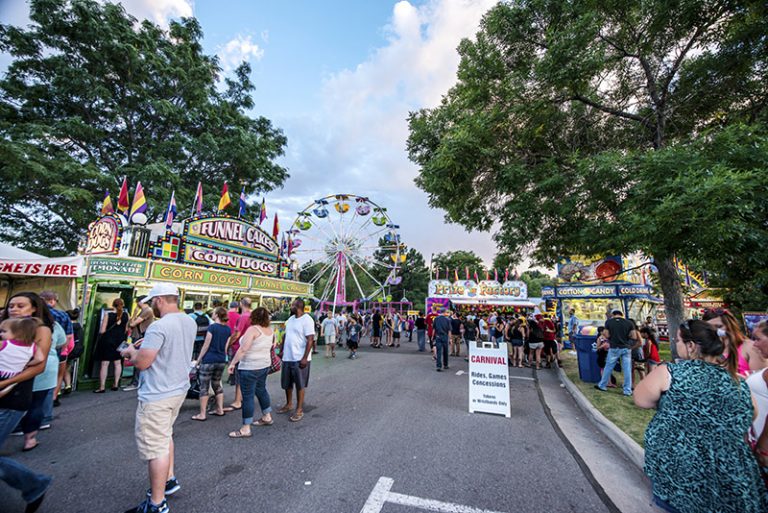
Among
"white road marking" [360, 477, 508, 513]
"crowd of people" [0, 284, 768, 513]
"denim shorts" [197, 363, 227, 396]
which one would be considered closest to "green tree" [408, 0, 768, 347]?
"crowd of people" [0, 284, 768, 513]

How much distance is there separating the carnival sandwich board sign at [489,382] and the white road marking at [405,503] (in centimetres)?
281

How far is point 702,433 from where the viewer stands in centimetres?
176

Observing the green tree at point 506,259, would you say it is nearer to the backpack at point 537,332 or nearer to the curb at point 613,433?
the backpack at point 537,332

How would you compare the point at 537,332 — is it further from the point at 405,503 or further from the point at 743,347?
the point at 405,503

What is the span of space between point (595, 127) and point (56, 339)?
1262 cm

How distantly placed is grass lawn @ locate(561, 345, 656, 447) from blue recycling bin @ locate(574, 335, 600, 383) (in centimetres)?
24

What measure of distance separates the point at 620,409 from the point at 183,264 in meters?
11.1

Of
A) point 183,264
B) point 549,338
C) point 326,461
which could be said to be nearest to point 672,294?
point 549,338

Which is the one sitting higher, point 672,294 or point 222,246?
point 222,246

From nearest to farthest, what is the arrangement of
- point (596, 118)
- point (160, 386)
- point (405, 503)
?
point (160, 386) < point (405, 503) < point (596, 118)

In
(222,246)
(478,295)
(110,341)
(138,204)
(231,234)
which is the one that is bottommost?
(110,341)

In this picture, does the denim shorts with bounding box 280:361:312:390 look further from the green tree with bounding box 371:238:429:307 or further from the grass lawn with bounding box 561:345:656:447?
the green tree with bounding box 371:238:429:307

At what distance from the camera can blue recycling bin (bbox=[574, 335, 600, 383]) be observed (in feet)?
24.6

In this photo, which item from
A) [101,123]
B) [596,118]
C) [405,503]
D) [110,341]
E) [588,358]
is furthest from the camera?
[101,123]
